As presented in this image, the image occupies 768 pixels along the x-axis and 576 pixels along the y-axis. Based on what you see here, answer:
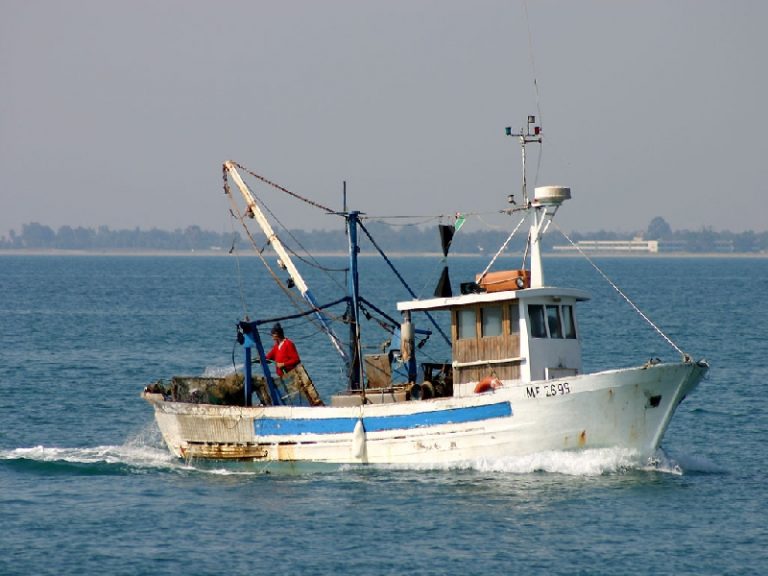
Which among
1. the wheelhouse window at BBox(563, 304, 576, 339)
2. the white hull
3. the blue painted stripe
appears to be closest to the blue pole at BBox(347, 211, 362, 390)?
the blue painted stripe

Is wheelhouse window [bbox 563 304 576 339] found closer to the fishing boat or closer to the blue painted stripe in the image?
the fishing boat

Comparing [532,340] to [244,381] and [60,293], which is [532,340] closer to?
[244,381]

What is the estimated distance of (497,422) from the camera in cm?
2906

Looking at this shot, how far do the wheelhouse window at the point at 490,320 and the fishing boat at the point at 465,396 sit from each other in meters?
0.02

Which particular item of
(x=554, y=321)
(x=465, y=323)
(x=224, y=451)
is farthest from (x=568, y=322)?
(x=224, y=451)

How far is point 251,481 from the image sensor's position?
30344mm

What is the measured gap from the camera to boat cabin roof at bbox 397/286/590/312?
29.8 metres

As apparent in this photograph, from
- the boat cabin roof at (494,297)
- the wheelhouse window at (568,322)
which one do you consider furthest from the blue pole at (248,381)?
the wheelhouse window at (568,322)

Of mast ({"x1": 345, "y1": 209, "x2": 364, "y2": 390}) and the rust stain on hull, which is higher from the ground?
mast ({"x1": 345, "y1": 209, "x2": 364, "y2": 390})

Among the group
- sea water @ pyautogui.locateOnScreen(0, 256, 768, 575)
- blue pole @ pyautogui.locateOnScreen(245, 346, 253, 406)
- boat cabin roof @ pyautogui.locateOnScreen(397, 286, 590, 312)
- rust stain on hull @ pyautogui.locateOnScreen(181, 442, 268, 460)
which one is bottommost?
sea water @ pyautogui.locateOnScreen(0, 256, 768, 575)

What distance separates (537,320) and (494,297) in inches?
43.1

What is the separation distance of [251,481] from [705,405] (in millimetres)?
17359

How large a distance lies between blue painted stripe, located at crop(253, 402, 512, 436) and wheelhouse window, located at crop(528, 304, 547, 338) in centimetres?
206

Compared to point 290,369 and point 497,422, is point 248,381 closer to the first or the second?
point 290,369
